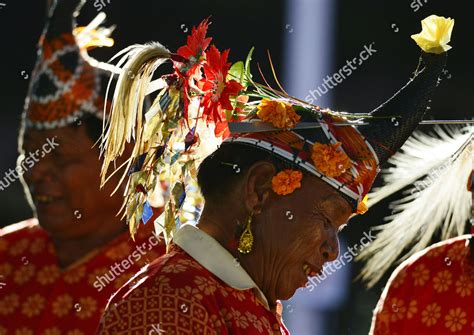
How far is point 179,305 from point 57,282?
1589 millimetres

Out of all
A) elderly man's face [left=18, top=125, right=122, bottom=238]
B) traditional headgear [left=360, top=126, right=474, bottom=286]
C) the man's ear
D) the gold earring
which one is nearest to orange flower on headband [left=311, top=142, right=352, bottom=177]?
the man's ear

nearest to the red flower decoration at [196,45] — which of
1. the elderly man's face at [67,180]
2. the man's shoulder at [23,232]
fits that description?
the elderly man's face at [67,180]

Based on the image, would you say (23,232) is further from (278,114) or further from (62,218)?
(278,114)

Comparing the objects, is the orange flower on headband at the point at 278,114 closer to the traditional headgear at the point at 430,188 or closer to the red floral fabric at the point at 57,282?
the traditional headgear at the point at 430,188

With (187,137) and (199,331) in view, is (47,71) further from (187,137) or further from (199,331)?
(199,331)

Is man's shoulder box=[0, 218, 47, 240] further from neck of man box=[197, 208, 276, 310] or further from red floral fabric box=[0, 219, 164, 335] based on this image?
neck of man box=[197, 208, 276, 310]

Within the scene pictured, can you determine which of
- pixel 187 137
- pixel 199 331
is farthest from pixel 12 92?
pixel 199 331

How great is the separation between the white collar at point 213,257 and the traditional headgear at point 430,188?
45.1 inches

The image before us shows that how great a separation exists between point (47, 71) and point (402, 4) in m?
Answer: 2.64

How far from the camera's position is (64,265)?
383 centimetres

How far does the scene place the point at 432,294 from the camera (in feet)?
11.9

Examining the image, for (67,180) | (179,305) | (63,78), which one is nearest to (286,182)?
(179,305)

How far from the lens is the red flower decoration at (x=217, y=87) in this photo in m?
2.67

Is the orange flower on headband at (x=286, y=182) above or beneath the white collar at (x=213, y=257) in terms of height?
above
